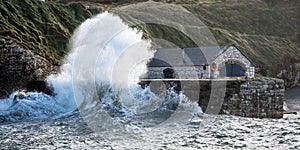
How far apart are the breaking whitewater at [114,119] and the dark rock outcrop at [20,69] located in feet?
6.75

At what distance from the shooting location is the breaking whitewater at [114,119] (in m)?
14.5

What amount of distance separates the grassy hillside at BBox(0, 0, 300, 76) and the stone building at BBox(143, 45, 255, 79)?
11535mm

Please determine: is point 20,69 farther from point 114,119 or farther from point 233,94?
point 233,94

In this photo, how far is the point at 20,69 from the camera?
29781 mm

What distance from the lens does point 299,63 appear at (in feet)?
220

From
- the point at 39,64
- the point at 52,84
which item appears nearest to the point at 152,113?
the point at 52,84

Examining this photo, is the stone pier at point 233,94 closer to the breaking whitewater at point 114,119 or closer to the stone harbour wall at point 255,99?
the stone harbour wall at point 255,99

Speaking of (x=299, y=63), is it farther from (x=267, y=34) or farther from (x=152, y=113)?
(x=152, y=113)

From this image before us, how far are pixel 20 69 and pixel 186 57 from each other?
1833 centimetres

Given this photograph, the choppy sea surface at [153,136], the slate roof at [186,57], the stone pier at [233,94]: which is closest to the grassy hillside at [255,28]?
the slate roof at [186,57]

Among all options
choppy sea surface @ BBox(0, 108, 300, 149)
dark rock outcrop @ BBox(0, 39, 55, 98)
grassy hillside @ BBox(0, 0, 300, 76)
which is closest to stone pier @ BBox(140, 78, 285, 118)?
choppy sea surface @ BBox(0, 108, 300, 149)

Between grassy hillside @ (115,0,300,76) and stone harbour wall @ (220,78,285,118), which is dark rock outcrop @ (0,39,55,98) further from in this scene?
grassy hillside @ (115,0,300,76)

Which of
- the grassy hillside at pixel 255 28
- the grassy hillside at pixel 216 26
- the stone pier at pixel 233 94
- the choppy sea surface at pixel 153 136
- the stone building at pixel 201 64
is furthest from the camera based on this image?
the grassy hillside at pixel 255 28

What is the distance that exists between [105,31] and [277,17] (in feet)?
249
